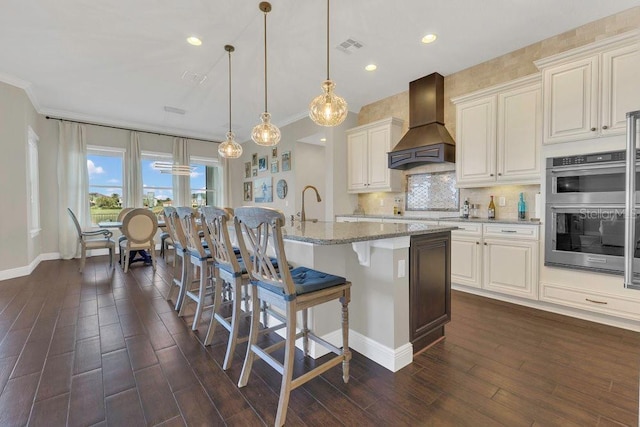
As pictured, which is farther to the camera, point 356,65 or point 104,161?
point 104,161

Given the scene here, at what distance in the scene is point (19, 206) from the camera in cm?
434

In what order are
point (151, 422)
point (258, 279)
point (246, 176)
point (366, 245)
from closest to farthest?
point (151, 422)
point (258, 279)
point (366, 245)
point (246, 176)

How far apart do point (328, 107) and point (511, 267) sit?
264 cm

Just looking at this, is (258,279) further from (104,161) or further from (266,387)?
(104,161)

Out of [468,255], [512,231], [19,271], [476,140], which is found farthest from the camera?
[19,271]

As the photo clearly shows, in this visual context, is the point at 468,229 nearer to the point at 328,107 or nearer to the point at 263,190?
the point at 328,107

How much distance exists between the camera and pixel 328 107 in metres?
2.61

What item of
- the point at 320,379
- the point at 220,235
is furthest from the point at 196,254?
the point at 320,379

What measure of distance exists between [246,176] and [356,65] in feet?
16.0

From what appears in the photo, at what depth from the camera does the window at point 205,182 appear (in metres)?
7.39

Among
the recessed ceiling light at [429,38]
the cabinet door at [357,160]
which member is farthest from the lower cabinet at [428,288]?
the cabinet door at [357,160]

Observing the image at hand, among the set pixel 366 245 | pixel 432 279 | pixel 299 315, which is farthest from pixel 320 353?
pixel 432 279

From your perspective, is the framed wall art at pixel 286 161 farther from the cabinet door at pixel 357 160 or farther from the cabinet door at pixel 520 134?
the cabinet door at pixel 520 134

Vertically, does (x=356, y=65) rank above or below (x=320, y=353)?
above
